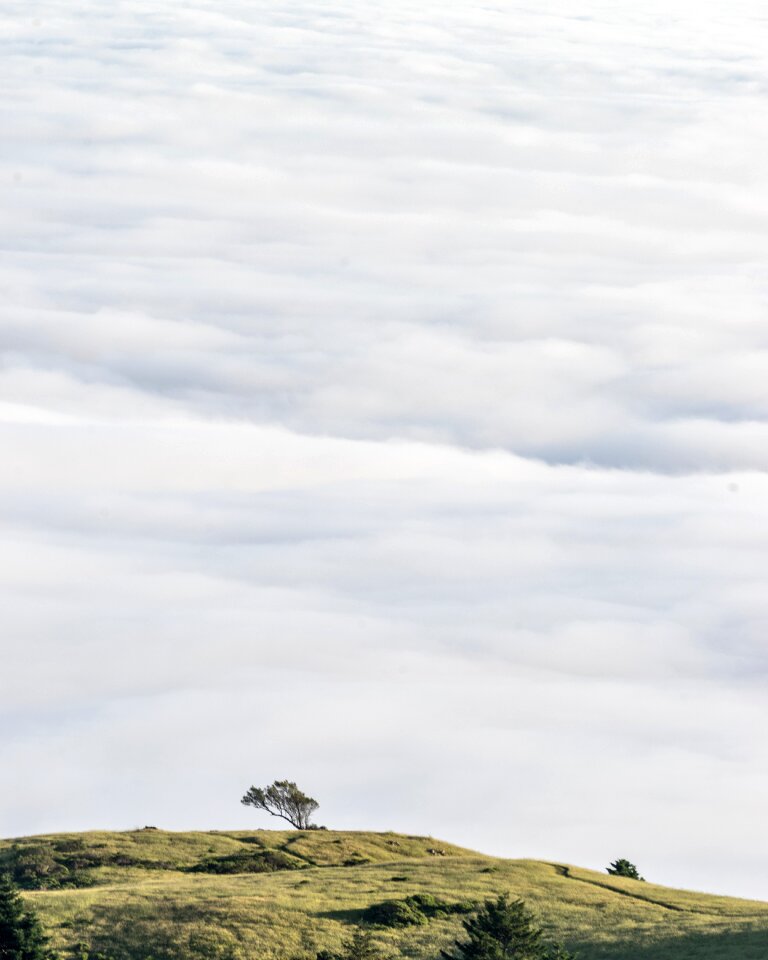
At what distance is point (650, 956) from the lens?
249 feet

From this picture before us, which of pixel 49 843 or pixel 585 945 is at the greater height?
pixel 49 843

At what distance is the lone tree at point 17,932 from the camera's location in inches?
2783

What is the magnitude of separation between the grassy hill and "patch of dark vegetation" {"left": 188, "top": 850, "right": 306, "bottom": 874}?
156 mm

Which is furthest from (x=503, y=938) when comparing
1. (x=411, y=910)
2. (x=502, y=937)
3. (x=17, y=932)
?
(x=17, y=932)

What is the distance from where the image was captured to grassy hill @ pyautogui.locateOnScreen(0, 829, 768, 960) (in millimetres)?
76438

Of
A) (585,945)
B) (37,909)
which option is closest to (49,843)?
(37,909)

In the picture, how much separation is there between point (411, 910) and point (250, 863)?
81.2 feet

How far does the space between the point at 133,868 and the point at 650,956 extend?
42255mm

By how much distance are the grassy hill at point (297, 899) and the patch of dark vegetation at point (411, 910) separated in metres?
0.72

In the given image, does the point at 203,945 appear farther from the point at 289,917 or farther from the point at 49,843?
the point at 49,843

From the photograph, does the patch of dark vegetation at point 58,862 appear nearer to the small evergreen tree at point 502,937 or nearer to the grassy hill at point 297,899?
the grassy hill at point 297,899

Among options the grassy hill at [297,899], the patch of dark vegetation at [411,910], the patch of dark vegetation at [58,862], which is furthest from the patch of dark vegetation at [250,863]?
the patch of dark vegetation at [411,910]

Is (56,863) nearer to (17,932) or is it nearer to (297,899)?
(297,899)

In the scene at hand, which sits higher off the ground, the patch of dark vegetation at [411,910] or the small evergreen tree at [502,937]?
the patch of dark vegetation at [411,910]
